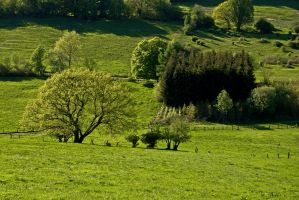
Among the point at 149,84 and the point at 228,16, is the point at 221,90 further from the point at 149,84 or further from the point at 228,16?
the point at 228,16

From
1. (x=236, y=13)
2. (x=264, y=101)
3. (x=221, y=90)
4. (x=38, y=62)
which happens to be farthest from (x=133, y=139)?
(x=236, y=13)

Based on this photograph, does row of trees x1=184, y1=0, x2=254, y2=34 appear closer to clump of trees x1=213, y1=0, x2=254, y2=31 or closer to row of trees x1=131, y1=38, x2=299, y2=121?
clump of trees x1=213, y1=0, x2=254, y2=31

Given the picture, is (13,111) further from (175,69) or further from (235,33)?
(235,33)

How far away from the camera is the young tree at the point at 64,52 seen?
130750mm

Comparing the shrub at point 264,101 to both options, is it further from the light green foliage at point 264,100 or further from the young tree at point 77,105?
the young tree at point 77,105

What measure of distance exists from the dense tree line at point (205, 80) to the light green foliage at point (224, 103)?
19.8 feet

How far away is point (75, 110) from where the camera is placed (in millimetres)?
68750

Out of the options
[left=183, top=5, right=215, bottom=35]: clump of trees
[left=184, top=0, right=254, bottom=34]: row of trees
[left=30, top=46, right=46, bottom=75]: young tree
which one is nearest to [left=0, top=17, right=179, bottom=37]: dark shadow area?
[left=183, top=5, right=215, bottom=35]: clump of trees

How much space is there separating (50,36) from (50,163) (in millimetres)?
132640

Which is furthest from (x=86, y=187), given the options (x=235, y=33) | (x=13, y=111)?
(x=235, y=33)

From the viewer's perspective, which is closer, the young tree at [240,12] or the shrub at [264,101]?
the shrub at [264,101]

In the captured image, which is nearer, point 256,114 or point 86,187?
point 86,187

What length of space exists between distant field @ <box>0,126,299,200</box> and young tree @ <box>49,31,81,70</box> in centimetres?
7473

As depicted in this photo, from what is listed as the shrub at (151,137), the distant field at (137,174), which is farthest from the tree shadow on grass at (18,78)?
the distant field at (137,174)
